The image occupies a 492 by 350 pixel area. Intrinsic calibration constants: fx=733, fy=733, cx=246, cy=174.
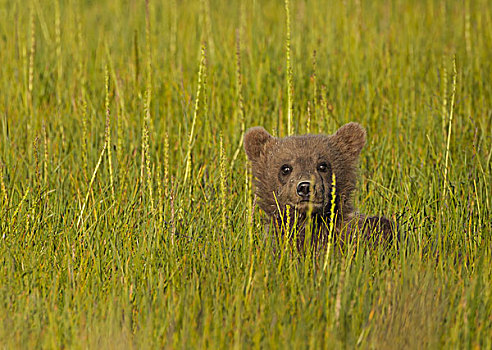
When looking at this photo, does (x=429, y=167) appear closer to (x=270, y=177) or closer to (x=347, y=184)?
(x=347, y=184)

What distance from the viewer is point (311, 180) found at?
4.71 m

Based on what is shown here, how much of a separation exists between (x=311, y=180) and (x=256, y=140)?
801mm

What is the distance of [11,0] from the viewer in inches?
371

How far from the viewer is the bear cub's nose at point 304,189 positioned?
4750mm

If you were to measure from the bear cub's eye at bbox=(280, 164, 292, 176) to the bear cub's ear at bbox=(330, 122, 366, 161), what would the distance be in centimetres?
42

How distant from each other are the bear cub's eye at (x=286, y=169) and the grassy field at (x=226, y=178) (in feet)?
1.01

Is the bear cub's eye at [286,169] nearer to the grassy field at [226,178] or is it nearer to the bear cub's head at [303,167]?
the bear cub's head at [303,167]

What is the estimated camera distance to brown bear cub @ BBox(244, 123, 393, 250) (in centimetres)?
475

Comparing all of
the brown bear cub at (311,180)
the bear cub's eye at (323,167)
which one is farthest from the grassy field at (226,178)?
the bear cub's eye at (323,167)

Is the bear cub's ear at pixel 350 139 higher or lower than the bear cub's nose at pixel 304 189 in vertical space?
higher

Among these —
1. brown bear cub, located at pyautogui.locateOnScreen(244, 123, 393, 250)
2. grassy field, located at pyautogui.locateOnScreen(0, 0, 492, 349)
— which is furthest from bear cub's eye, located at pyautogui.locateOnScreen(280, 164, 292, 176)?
grassy field, located at pyautogui.locateOnScreen(0, 0, 492, 349)

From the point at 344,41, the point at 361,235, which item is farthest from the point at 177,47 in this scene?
the point at 361,235

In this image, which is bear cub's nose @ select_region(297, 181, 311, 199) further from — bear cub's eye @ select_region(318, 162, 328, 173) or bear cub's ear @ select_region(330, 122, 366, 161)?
bear cub's ear @ select_region(330, 122, 366, 161)

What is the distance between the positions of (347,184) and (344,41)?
3.02m
